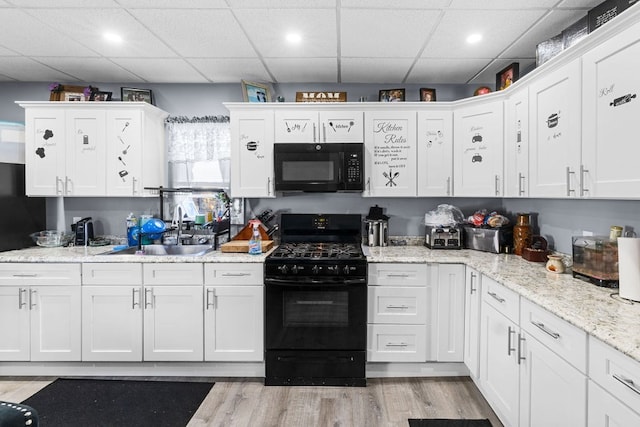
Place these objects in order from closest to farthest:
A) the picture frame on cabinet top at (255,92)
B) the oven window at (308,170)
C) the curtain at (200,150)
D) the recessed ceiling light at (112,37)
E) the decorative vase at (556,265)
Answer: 1. the decorative vase at (556,265)
2. the recessed ceiling light at (112,37)
3. the oven window at (308,170)
4. the picture frame on cabinet top at (255,92)
5. the curtain at (200,150)

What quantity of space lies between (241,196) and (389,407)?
1960 mm

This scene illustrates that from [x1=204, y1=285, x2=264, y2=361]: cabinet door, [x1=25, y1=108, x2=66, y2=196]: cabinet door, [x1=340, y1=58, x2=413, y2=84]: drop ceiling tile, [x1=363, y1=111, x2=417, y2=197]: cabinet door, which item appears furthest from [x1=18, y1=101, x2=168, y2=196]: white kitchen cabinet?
[x1=363, y1=111, x2=417, y2=197]: cabinet door

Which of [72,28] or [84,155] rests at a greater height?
[72,28]

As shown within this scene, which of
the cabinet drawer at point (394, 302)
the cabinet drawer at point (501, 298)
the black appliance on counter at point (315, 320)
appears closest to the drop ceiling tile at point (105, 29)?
the black appliance on counter at point (315, 320)

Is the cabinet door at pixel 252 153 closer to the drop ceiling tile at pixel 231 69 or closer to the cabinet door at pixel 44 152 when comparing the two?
the drop ceiling tile at pixel 231 69

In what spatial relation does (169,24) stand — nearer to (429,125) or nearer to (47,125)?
(47,125)

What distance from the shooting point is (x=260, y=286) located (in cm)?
258

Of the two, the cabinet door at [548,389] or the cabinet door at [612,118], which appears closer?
the cabinet door at [548,389]

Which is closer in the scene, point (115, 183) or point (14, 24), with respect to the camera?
point (14, 24)

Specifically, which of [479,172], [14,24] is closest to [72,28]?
[14,24]

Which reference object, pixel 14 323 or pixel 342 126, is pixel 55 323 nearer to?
pixel 14 323

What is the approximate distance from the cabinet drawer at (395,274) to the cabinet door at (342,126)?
43.4 inches

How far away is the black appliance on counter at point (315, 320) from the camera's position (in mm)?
2521

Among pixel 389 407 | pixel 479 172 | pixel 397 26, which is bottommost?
pixel 389 407
